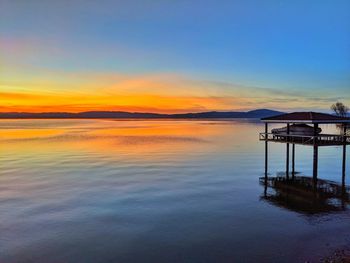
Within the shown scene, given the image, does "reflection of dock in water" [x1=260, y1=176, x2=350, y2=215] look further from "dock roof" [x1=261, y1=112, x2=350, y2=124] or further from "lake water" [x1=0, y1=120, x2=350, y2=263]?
"dock roof" [x1=261, y1=112, x2=350, y2=124]

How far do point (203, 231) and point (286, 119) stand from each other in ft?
60.3

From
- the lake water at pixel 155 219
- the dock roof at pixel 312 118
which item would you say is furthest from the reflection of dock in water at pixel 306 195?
the dock roof at pixel 312 118

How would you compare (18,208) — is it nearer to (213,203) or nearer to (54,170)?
(213,203)

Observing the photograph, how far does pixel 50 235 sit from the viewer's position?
17922 millimetres

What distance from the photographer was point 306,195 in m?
27.1

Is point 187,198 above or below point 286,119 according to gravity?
below

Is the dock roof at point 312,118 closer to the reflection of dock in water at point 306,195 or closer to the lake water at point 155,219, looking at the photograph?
the reflection of dock in water at point 306,195

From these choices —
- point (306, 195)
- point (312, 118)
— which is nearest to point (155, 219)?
point (306, 195)

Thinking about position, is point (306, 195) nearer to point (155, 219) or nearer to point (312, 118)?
point (312, 118)

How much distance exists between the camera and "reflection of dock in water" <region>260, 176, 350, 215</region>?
23.4 metres

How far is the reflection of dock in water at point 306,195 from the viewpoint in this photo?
76.8 ft

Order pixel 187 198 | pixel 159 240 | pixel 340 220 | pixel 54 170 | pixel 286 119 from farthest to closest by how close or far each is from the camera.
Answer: pixel 54 170
pixel 286 119
pixel 187 198
pixel 340 220
pixel 159 240

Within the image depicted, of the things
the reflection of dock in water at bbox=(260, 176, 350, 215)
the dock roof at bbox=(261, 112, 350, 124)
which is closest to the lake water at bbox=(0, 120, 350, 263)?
the reflection of dock in water at bbox=(260, 176, 350, 215)

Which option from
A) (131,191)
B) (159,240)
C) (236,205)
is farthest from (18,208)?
(236,205)
